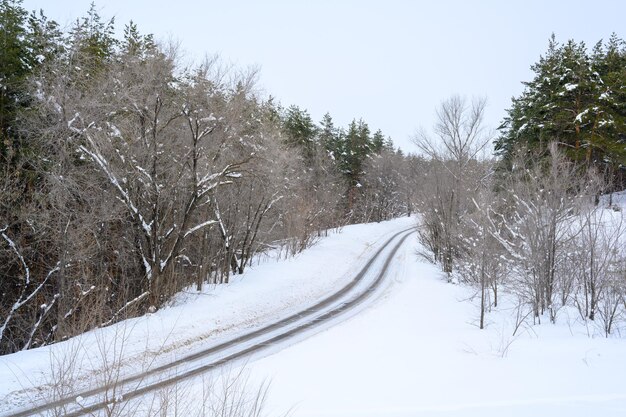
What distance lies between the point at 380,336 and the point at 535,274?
6.38 metres

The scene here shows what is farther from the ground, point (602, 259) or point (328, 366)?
point (602, 259)

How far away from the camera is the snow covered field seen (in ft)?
25.1

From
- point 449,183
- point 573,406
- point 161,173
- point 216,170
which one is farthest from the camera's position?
point 449,183

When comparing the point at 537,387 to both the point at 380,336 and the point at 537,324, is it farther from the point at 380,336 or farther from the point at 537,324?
the point at 537,324

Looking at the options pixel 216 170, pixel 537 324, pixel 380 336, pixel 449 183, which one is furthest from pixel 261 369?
pixel 449 183

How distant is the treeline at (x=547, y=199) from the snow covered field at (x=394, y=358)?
4.96 feet

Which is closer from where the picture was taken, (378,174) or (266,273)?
(266,273)

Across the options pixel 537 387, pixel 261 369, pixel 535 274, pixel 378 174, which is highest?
pixel 378 174

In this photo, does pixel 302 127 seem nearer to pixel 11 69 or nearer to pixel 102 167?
pixel 11 69

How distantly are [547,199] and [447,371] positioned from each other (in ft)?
28.3

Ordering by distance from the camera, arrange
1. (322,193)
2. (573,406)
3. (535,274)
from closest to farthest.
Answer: (573,406) → (535,274) → (322,193)

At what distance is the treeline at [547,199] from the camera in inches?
570

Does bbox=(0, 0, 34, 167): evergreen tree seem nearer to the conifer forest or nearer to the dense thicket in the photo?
the conifer forest

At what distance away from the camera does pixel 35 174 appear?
1630cm
